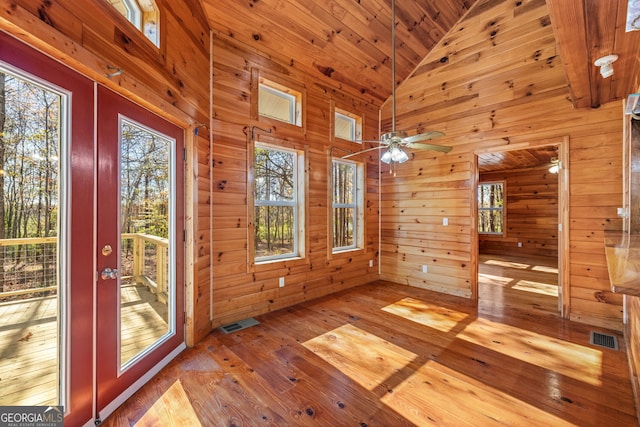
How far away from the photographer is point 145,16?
2.06 meters

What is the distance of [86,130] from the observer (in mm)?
1595

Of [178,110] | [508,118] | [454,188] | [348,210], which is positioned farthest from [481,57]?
[178,110]

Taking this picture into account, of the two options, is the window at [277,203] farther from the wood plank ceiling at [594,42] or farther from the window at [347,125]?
the wood plank ceiling at [594,42]

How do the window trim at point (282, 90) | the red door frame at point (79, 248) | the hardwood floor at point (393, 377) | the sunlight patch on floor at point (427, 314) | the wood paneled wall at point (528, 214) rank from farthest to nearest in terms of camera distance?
the wood paneled wall at point (528, 214) → the window trim at point (282, 90) → the sunlight patch on floor at point (427, 314) → the hardwood floor at point (393, 377) → the red door frame at point (79, 248)

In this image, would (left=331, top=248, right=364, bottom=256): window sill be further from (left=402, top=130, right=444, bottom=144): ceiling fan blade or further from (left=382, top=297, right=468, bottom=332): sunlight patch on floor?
(left=402, top=130, right=444, bottom=144): ceiling fan blade

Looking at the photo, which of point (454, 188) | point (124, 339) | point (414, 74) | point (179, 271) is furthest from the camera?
point (414, 74)

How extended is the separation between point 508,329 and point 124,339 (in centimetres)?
368

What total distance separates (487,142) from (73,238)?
4.60m

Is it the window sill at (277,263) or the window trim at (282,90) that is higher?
the window trim at (282,90)

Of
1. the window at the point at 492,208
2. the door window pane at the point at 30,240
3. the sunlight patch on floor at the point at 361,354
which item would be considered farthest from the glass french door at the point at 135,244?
the window at the point at 492,208

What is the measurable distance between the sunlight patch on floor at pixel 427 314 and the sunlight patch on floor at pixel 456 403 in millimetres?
984

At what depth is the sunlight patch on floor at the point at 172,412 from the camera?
170 centimetres

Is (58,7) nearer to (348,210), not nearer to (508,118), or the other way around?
(348,210)

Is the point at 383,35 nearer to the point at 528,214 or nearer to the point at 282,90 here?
the point at 282,90
